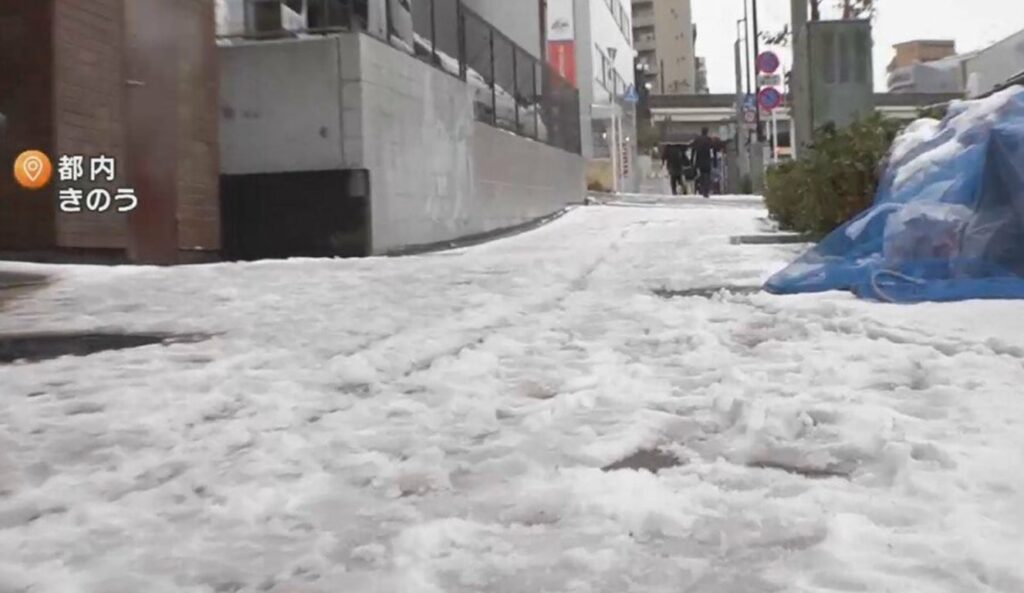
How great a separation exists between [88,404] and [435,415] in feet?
4.04

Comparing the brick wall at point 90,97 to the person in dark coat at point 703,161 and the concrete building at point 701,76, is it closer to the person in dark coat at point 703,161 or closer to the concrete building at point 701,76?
the person in dark coat at point 703,161

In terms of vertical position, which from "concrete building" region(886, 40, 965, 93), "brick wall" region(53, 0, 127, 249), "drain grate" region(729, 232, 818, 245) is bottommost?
"drain grate" region(729, 232, 818, 245)

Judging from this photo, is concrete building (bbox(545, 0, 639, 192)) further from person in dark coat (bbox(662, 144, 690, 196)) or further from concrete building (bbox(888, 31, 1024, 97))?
concrete building (bbox(888, 31, 1024, 97))

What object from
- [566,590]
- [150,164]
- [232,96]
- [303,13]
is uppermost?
[303,13]

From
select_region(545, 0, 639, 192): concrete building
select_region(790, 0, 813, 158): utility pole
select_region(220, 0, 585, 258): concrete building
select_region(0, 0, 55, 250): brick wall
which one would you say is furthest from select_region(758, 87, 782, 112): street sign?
select_region(0, 0, 55, 250): brick wall

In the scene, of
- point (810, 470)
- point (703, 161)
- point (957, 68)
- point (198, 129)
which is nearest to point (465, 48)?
point (198, 129)

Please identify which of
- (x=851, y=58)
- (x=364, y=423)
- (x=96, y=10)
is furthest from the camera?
(x=851, y=58)

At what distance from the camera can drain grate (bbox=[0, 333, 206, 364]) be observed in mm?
4711

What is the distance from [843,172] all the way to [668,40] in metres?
94.9

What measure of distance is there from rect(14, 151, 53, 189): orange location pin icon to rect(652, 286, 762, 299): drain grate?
4.50 meters

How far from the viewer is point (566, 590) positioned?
2004mm

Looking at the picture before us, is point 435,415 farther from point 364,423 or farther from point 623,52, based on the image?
point 623,52

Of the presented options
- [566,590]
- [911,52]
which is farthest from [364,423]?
[911,52]

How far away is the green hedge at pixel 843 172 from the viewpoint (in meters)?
Answer: 7.89
